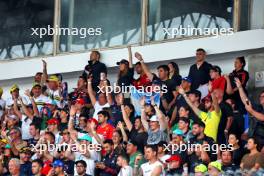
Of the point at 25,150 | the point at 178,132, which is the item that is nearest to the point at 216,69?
the point at 178,132

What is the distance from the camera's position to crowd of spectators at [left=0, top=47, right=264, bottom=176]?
1619 centimetres

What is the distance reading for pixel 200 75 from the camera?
60.9 feet

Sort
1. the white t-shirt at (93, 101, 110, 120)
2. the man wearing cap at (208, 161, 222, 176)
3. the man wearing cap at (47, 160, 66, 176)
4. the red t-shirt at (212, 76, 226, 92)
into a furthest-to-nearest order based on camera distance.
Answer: the white t-shirt at (93, 101, 110, 120) < the man wearing cap at (47, 160, 66, 176) < the red t-shirt at (212, 76, 226, 92) < the man wearing cap at (208, 161, 222, 176)

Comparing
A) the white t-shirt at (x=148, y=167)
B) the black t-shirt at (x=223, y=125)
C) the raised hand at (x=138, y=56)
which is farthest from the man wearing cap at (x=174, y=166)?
the raised hand at (x=138, y=56)

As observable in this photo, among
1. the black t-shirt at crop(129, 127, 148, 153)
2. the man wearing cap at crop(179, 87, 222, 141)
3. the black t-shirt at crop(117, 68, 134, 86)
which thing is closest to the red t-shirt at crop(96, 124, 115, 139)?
the black t-shirt at crop(129, 127, 148, 153)

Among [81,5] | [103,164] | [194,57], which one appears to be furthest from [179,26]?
[103,164]

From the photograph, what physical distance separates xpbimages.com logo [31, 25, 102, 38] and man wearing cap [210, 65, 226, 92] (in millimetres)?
4634

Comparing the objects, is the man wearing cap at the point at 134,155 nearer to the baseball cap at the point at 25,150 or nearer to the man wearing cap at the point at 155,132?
the man wearing cap at the point at 155,132

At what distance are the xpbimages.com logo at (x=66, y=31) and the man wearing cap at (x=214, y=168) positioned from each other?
7.51 m

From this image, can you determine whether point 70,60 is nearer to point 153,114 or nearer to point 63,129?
point 63,129

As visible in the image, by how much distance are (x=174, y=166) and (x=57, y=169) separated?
2.66 metres

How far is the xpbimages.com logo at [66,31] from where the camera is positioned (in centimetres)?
2242

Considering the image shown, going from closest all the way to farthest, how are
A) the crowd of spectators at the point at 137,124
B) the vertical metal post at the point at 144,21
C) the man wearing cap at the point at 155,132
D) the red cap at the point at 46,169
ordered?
1. the crowd of spectators at the point at 137,124
2. the man wearing cap at the point at 155,132
3. the red cap at the point at 46,169
4. the vertical metal post at the point at 144,21

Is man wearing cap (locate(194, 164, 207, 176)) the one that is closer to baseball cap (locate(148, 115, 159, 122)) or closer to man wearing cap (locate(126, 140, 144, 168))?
man wearing cap (locate(126, 140, 144, 168))
